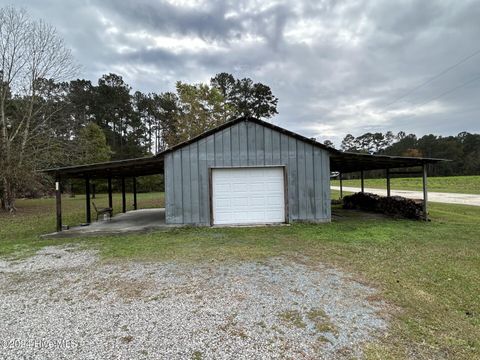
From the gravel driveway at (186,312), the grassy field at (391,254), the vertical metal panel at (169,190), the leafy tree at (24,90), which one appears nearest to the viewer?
the gravel driveway at (186,312)

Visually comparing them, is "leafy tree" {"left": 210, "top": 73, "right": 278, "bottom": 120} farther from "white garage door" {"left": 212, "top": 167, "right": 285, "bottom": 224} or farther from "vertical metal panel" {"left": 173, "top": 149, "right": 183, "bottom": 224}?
"vertical metal panel" {"left": 173, "top": 149, "right": 183, "bottom": 224}

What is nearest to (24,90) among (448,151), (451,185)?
(451,185)

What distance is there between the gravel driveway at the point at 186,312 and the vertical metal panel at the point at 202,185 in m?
3.91

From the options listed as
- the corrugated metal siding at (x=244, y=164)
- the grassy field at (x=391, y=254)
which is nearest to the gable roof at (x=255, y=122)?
the corrugated metal siding at (x=244, y=164)

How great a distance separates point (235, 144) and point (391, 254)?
532 cm

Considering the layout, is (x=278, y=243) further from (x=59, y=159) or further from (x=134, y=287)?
(x=59, y=159)

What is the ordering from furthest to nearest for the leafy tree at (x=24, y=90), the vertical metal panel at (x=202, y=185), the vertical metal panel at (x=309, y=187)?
the leafy tree at (x=24, y=90)
the vertical metal panel at (x=309, y=187)
the vertical metal panel at (x=202, y=185)

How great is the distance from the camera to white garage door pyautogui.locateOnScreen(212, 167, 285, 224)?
884 cm

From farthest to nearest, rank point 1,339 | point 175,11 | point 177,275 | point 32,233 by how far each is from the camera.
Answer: point 175,11, point 32,233, point 177,275, point 1,339

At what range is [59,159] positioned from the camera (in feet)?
52.3

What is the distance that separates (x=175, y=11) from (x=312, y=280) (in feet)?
36.1

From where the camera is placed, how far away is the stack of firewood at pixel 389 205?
32.5ft

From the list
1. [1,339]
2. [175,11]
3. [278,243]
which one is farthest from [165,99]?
[1,339]

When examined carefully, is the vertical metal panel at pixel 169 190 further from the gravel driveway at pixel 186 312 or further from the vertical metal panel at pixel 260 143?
the gravel driveway at pixel 186 312
